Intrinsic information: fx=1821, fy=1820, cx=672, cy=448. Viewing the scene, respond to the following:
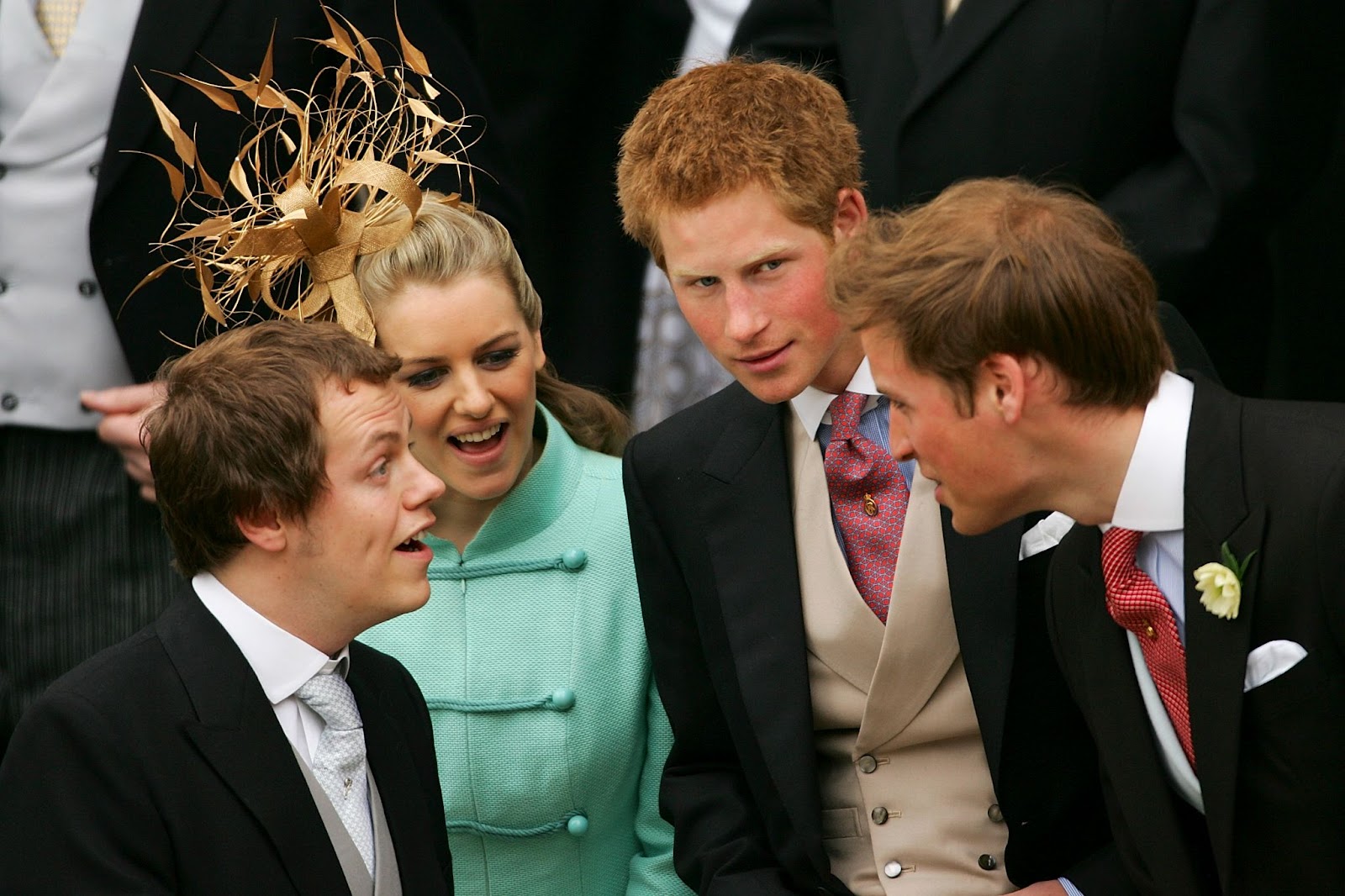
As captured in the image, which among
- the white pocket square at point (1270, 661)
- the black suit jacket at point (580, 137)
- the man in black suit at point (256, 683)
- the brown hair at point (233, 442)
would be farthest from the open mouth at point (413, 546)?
the black suit jacket at point (580, 137)

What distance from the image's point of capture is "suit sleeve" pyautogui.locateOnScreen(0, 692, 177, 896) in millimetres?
2586

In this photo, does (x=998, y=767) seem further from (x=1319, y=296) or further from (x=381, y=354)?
(x=1319, y=296)

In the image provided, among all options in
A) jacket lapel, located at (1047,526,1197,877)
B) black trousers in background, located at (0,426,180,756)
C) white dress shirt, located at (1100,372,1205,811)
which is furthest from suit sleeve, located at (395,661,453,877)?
white dress shirt, located at (1100,372,1205,811)

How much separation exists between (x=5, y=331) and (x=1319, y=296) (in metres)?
3.21

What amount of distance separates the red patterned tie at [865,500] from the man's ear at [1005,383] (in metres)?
0.60

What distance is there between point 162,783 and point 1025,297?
1.43 metres

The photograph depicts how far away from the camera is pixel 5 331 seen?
388 centimetres

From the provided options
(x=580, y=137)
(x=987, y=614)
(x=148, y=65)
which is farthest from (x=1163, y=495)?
(x=580, y=137)

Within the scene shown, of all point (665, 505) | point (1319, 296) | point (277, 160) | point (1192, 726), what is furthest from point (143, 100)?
point (1319, 296)

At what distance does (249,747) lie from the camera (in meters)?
2.74

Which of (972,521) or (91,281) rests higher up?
(91,281)

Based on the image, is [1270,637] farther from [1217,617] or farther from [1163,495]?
[1163,495]

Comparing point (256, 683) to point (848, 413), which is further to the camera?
point (848, 413)

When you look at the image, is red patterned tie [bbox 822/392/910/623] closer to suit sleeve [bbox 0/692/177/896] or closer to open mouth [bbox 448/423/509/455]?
open mouth [bbox 448/423/509/455]
